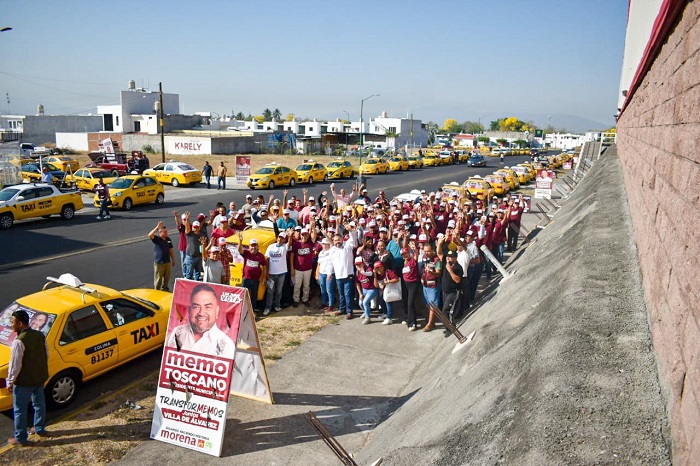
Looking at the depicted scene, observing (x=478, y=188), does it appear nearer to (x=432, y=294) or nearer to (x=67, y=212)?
(x=432, y=294)

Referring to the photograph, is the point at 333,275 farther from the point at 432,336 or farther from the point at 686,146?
the point at 686,146

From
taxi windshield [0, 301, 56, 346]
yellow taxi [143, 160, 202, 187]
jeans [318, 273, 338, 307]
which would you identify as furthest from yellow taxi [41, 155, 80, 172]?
taxi windshield [0, 301, 56, 346]

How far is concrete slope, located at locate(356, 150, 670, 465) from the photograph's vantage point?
3.06 m

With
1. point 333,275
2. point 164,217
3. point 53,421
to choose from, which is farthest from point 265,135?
point 53,421

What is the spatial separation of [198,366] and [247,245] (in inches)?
204

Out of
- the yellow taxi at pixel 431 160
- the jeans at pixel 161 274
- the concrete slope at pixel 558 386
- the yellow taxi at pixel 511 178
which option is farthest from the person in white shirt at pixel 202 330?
the yellow taxi at pixel 431 160

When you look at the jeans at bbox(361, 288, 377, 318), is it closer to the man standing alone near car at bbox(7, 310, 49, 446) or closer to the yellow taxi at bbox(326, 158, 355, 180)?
the man standing alone near car at bbox(7, 310, 49, 446)

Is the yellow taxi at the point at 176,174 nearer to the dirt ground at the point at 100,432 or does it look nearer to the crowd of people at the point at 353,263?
the crowd of people at the point at 353,263

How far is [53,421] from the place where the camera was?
24.3 feet

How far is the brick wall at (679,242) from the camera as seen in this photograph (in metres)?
2.75

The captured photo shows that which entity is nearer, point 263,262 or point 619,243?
point 619,243

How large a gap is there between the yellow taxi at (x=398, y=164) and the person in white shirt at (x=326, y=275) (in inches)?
1583

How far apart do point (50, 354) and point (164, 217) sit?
17.4 metres

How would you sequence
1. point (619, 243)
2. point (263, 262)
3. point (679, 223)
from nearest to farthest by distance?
point (679, 223) < point (619, 243) < point (263, 262)
